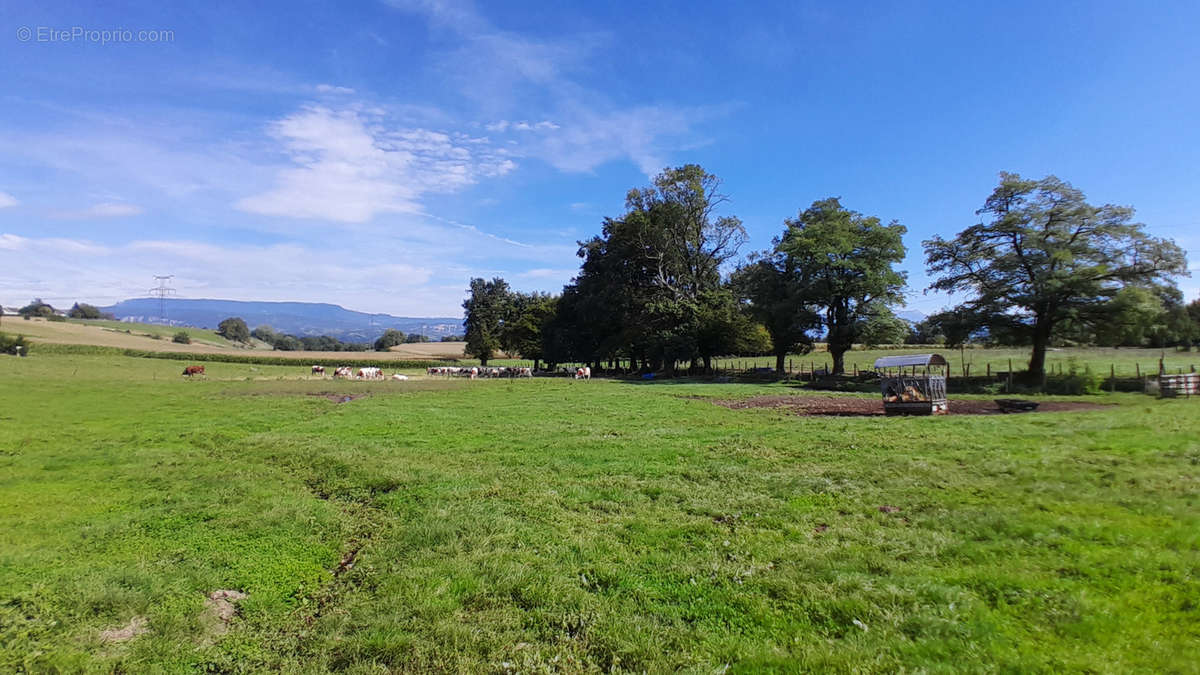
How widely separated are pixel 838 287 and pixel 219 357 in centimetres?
8102

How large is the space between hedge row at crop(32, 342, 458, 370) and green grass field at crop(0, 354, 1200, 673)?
66600 millimetres

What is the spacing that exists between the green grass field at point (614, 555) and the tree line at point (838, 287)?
2545cm

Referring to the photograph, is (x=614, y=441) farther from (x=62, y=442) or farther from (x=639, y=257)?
(x=639, y=257)

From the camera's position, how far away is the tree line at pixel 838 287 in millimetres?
33469

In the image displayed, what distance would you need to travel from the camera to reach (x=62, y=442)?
1439 centimetres

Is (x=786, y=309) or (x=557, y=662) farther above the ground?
(x=786, y=309)

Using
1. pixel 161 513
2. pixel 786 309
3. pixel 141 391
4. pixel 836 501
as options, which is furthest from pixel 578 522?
pixel 786 309

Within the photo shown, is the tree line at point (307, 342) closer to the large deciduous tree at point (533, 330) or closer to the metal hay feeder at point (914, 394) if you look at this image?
the large deciduous tree at point (533, 330)

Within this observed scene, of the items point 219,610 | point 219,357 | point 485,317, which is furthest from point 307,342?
point 219,610

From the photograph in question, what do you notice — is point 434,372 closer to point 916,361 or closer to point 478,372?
point 478,372

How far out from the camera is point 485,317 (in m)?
85.4

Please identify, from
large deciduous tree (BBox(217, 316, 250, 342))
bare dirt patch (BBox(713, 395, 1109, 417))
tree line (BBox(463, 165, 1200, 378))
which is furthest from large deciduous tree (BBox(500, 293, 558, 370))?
large deciduous tree (BBox(217, 316, 250, 342))

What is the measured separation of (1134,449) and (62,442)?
2638 centimetres

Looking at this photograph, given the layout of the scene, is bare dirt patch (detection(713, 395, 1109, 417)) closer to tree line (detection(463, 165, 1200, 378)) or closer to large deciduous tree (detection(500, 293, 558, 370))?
tree line (detection(463, 165, 1200, 378))
